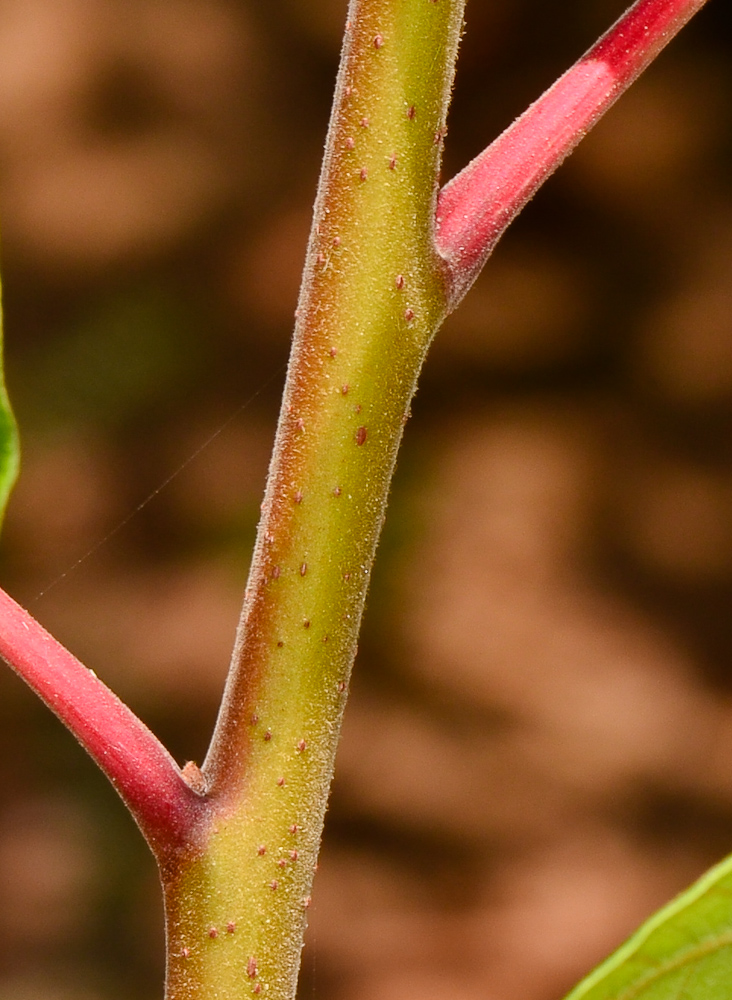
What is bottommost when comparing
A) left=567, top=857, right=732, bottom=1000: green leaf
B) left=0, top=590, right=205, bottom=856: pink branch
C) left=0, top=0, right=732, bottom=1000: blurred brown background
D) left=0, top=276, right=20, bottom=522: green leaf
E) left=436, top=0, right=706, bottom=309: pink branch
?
left=567, top=857, right=732, bottom=1000: green leaf

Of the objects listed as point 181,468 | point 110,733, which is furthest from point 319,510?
point 181,468

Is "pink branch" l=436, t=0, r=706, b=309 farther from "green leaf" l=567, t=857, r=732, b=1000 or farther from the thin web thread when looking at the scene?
the thin web thread

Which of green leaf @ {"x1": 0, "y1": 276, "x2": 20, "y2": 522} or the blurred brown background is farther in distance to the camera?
the blurred brown background

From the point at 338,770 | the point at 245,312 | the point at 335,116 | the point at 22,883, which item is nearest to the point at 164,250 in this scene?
the point at 245,312

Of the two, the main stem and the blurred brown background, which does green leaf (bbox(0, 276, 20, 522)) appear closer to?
the main stem

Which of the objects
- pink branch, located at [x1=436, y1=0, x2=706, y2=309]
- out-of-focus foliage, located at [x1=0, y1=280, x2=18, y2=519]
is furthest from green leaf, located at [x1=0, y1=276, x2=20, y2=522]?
pink branch, located at [x1=436, y1=0, x2=706, y2=309]

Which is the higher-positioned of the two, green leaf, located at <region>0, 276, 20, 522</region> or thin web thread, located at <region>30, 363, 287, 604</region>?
thin web thread, located at <region>30, 363, 287, 604</region>

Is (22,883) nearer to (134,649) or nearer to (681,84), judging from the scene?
(134,649)

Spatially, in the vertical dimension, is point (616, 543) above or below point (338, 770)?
above
